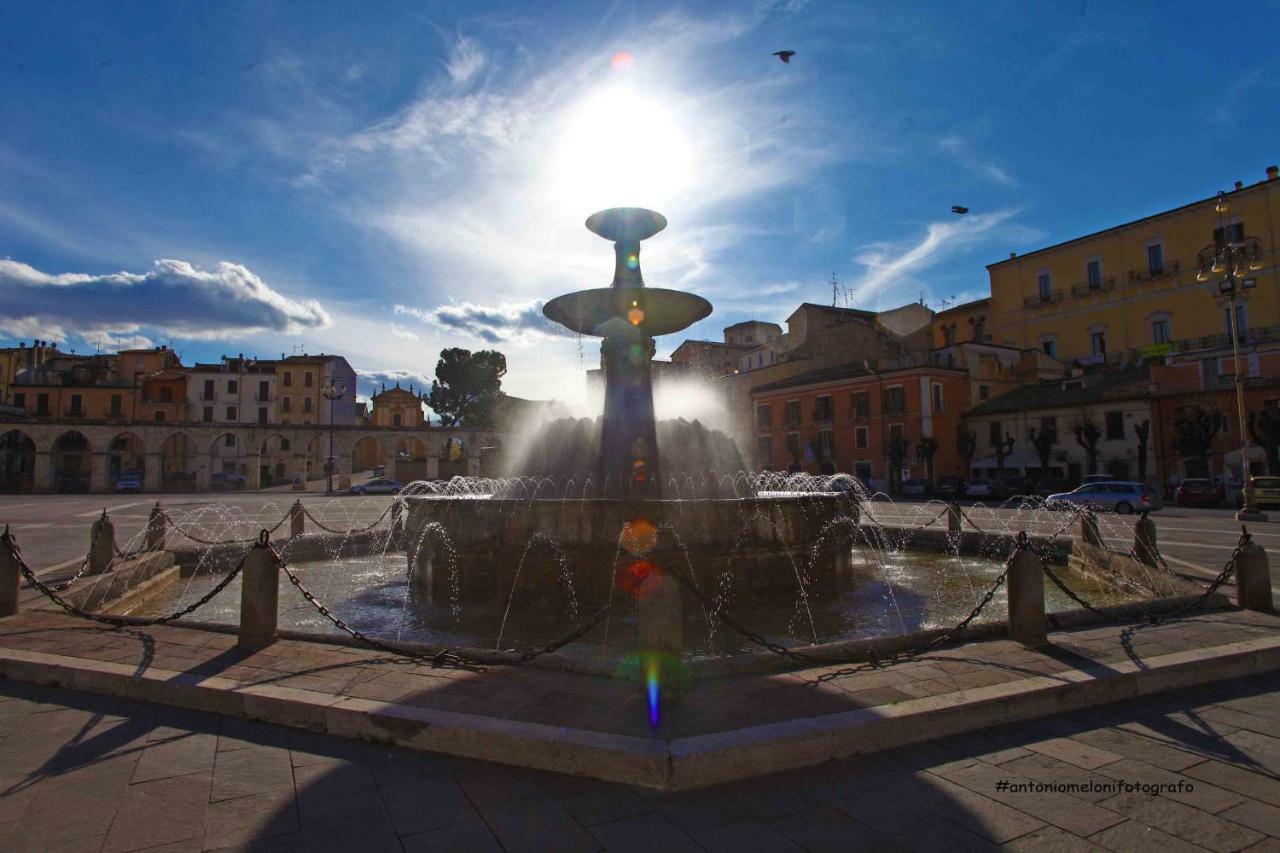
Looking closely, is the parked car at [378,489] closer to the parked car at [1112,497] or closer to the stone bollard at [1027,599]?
the parked car at [1112,497]

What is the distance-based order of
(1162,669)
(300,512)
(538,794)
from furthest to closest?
(300,512)
(1162,669)
(538,794)

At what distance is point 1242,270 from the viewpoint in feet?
76.4

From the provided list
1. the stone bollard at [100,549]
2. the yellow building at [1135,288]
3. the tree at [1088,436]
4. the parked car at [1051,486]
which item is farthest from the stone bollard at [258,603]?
the yellow building at [1135,288]

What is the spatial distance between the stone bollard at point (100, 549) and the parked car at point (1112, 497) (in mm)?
28324

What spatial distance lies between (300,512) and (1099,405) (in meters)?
38.4

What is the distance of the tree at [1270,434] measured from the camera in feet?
91.0

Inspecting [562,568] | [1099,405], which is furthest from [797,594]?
[1099,405]

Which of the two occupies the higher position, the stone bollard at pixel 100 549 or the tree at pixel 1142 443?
the tree at pixel 1142 443

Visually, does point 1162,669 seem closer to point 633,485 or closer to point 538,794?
point 538,794

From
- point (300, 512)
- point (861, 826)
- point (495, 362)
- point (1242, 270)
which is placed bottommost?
point (861, 826)

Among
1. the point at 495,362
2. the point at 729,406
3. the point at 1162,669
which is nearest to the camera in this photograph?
the point at 1162,669

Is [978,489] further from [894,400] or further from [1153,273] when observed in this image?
[1153,273]

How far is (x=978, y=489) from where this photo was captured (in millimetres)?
36156

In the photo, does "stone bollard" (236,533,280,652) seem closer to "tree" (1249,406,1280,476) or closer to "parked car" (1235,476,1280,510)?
"parked car" (1235,476,1280,510)
